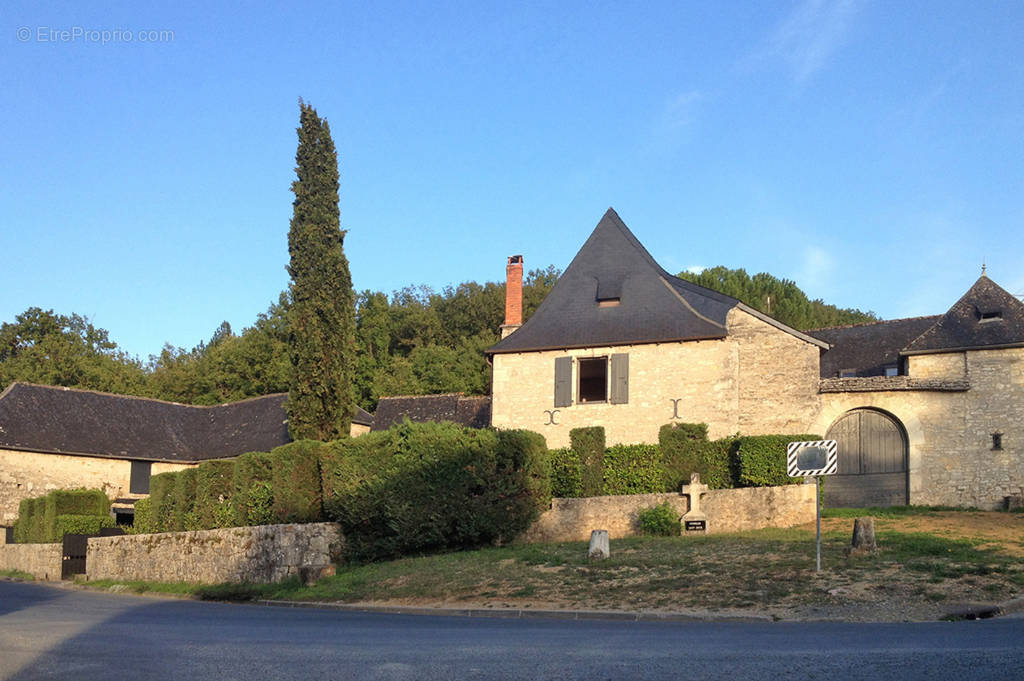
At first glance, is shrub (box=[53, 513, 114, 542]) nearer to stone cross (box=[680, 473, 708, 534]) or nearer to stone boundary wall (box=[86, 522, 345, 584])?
stone boundary wall (box=[86, 522, 345, 584])

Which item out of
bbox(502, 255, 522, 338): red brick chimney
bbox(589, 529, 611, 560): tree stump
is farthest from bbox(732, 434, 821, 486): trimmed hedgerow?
bbox(502, 255, 522, 338): red brick chimney

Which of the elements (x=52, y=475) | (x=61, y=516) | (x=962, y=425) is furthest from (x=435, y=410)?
(x=962, y=425)

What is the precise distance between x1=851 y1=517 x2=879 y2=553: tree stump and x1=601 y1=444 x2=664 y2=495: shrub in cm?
1021

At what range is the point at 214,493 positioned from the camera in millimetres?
25625

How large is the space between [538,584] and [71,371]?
49.0 m

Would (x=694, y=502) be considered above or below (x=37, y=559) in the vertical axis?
above

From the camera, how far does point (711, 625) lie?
1251 cm

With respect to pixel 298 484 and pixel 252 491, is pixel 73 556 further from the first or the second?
pixel 298 484

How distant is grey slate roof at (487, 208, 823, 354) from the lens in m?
29.0

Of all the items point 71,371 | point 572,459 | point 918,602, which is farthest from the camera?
point 71,371

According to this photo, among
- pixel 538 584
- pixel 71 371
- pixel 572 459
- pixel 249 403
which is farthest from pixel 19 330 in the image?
pixel 538 584

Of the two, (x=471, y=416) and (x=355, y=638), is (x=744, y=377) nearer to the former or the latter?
(x=471, y=416)

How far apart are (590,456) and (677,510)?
4.17 meters

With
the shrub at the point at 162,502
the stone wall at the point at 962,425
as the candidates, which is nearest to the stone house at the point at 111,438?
the shrub at the point at 162,502
